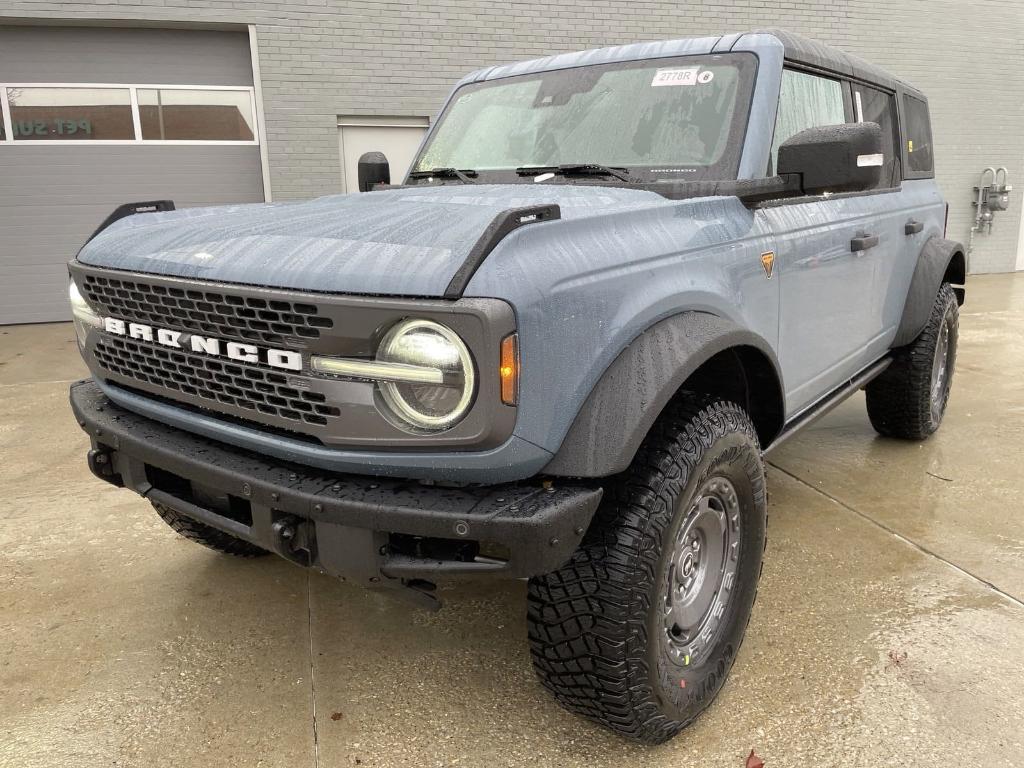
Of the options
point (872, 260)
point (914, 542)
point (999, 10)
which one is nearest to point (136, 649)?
point (914, 542)

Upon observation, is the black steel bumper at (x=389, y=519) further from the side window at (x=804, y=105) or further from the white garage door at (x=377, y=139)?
the white garage door at (x=377, y=139)

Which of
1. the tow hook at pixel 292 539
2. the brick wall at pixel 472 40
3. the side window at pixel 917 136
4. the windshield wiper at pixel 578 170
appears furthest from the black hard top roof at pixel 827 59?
the brick wall at pixel 472 40

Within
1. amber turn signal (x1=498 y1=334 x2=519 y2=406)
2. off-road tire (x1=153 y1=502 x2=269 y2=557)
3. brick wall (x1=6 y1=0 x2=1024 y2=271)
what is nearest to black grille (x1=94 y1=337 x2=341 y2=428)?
amber turn signal (x1=498 y1=334 x2=519 y2=406)

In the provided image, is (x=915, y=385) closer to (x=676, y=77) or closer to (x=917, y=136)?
(x=917, y=136)

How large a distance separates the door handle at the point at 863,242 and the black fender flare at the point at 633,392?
1361mm

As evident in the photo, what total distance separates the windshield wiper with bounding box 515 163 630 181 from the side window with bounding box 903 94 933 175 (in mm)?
2363

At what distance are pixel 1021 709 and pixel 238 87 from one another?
958 centimetres

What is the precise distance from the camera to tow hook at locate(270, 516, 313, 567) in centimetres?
174

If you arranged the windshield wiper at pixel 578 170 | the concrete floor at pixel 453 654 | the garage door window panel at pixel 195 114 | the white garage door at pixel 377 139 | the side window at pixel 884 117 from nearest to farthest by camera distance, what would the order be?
1. the concrete floor at pixel 453 654
2. the windshield wiper at pixel 578 170
3. the side window at pixel 884 117
4. the garage door window panel at pixel 195 114
5. the white garage door at pixel 377 139

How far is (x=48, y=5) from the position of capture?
8250 mm

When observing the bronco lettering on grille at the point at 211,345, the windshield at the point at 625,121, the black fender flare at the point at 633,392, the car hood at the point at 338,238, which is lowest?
the black fender flare at the point at 633,392

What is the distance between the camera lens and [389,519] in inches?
63.2

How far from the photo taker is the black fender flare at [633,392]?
5.45 ft

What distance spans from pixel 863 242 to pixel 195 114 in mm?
8363
